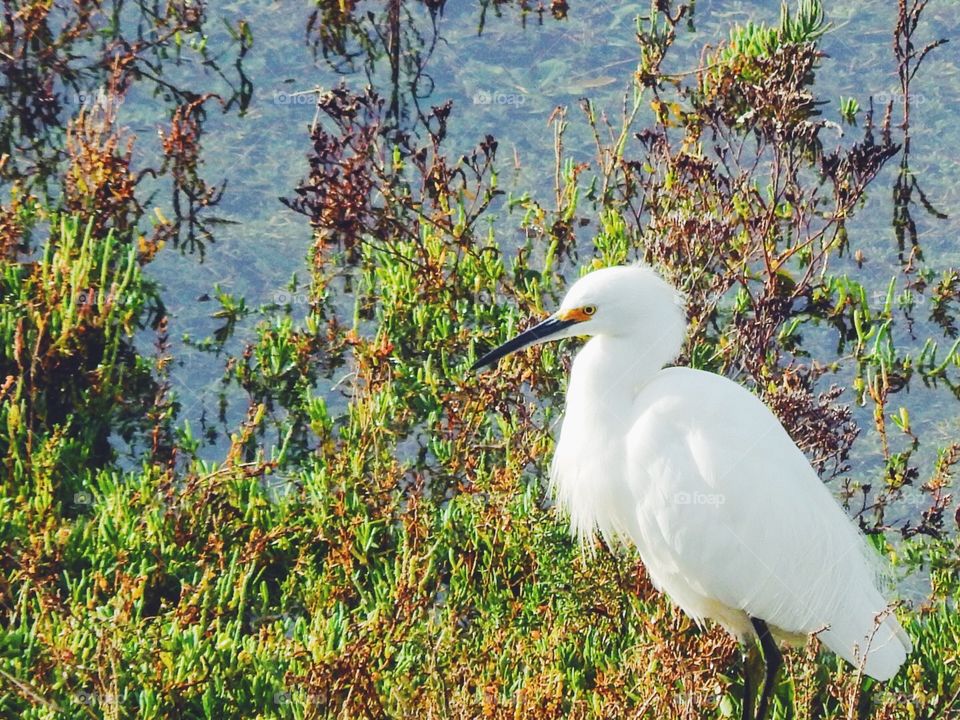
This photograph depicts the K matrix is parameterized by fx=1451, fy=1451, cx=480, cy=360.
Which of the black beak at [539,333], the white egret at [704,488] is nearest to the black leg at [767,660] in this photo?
the white egret at [704,488]

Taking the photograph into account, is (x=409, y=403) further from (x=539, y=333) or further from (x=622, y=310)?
(x=622, y=310)

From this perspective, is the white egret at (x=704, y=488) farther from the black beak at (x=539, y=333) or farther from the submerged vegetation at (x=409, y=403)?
the submerged vegetation at (x=409, y=403)

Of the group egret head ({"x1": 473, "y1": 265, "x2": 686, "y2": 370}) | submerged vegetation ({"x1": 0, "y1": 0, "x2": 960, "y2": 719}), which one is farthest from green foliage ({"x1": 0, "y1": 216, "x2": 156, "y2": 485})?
egret head ({"x1": 473, "y1": 265, "x2": 686, "y2": 370})

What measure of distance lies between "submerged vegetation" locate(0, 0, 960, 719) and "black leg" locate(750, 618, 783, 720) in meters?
0.05

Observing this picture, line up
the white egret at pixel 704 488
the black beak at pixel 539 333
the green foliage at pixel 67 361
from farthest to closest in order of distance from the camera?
the green foliage at pixel 67 361, the black beak at pixel 539 333, the white egret at pixel 704 488

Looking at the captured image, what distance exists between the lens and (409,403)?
4.77m

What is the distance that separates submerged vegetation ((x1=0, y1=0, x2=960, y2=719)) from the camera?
11.6 ft

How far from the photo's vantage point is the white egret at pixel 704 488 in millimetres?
3531

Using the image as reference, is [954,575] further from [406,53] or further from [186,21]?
[186,21]

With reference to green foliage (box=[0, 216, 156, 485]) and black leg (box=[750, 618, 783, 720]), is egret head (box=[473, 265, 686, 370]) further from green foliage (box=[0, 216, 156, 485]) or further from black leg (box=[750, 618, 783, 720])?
green foliage (box=[0, 216, 156, 485])

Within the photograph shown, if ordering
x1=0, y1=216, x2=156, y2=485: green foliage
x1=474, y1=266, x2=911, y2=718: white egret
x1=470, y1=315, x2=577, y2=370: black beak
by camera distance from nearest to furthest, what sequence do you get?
1. x1=474, y1=266, x2=911, y2=718: white egret
2. x1=470, y1=315, x2=577, y2=370: black beak
3. x1=0, y1=216, x2=156, y2=485: green foliage

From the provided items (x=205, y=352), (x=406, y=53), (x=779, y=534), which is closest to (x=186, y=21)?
(x=406, y=53)

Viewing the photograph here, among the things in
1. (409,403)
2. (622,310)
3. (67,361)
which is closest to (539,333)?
(622,310)

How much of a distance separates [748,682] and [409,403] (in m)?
1.53
